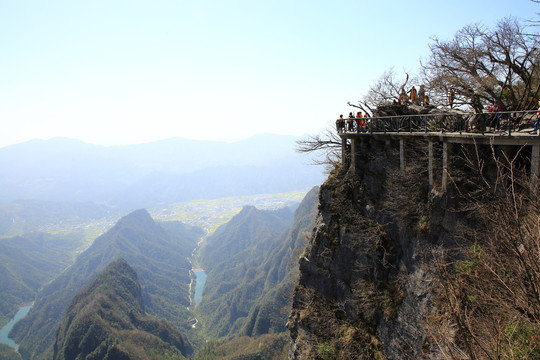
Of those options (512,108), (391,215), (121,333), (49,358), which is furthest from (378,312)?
(49,358)

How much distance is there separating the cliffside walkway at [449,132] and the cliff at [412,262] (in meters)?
0.45

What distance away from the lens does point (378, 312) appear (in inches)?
649

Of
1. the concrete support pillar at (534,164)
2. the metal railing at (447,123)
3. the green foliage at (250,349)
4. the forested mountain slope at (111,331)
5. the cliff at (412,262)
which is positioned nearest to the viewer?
the cliff at (412,262)

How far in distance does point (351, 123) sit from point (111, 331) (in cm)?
12605

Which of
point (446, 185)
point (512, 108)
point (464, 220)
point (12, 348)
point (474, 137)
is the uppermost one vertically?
point (512, 108)

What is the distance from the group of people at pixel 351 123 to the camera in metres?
19.8

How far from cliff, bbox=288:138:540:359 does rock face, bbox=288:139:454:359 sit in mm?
58

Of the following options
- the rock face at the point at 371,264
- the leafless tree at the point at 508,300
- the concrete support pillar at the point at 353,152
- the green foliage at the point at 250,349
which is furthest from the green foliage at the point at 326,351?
the green foliage at the point at 250,349

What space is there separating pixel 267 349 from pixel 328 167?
279 feet

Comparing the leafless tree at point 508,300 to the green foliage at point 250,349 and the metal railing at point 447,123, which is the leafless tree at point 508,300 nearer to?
the metal railing at point 447,123

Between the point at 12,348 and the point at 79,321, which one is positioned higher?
the point at 79,321

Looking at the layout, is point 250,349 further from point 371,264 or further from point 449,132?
point 449,132

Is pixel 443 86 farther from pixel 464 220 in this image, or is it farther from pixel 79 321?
pixel 79 321

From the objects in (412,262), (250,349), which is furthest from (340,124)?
(250,349)
